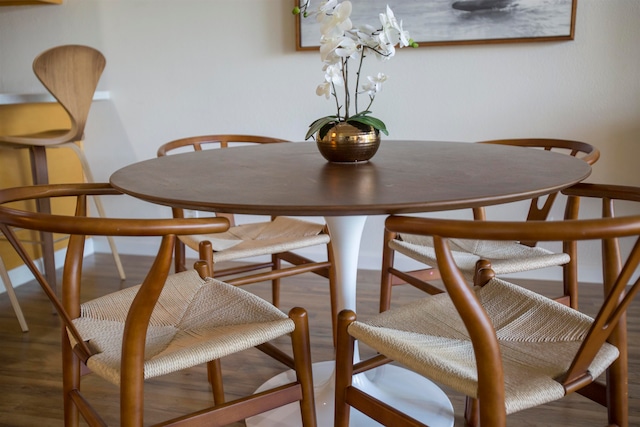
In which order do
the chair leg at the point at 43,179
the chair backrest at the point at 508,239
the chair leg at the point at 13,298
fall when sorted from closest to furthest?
1. the chair backrest at the point at 508,239
2. the chair leg at the point at 13,298
3. the chair leg at the point at 43,179

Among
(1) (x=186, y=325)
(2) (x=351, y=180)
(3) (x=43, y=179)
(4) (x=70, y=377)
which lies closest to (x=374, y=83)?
(2) (x=351, y=180)

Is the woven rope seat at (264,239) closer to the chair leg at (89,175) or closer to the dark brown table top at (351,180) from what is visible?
the dark brown table top at (351,180)

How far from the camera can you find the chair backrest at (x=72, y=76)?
2.49 m

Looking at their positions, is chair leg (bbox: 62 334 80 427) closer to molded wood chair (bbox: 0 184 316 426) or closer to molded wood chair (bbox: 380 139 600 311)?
molded wood chair (bbox: 0 184 316 426)

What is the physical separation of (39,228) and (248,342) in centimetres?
44

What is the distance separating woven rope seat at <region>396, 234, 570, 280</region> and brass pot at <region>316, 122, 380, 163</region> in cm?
38

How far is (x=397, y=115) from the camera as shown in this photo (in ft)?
9.77

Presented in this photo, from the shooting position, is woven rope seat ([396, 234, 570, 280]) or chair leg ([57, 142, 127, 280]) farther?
chair leg ([57, 142, 127, 280])

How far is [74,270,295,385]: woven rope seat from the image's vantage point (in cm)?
116

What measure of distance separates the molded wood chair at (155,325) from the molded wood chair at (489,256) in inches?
21.3

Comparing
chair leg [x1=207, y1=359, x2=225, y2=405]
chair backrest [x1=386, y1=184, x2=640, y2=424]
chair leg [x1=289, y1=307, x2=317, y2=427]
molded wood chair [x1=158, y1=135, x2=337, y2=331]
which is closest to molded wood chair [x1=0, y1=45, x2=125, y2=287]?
molded wood chair [x1=158, y1=135, x2=337, y2=331]

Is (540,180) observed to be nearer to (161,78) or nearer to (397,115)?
(397,115)

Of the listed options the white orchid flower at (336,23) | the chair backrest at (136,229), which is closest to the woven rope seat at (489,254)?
the white orchid flower at (336,23)

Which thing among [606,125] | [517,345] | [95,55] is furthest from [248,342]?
[606,125]
